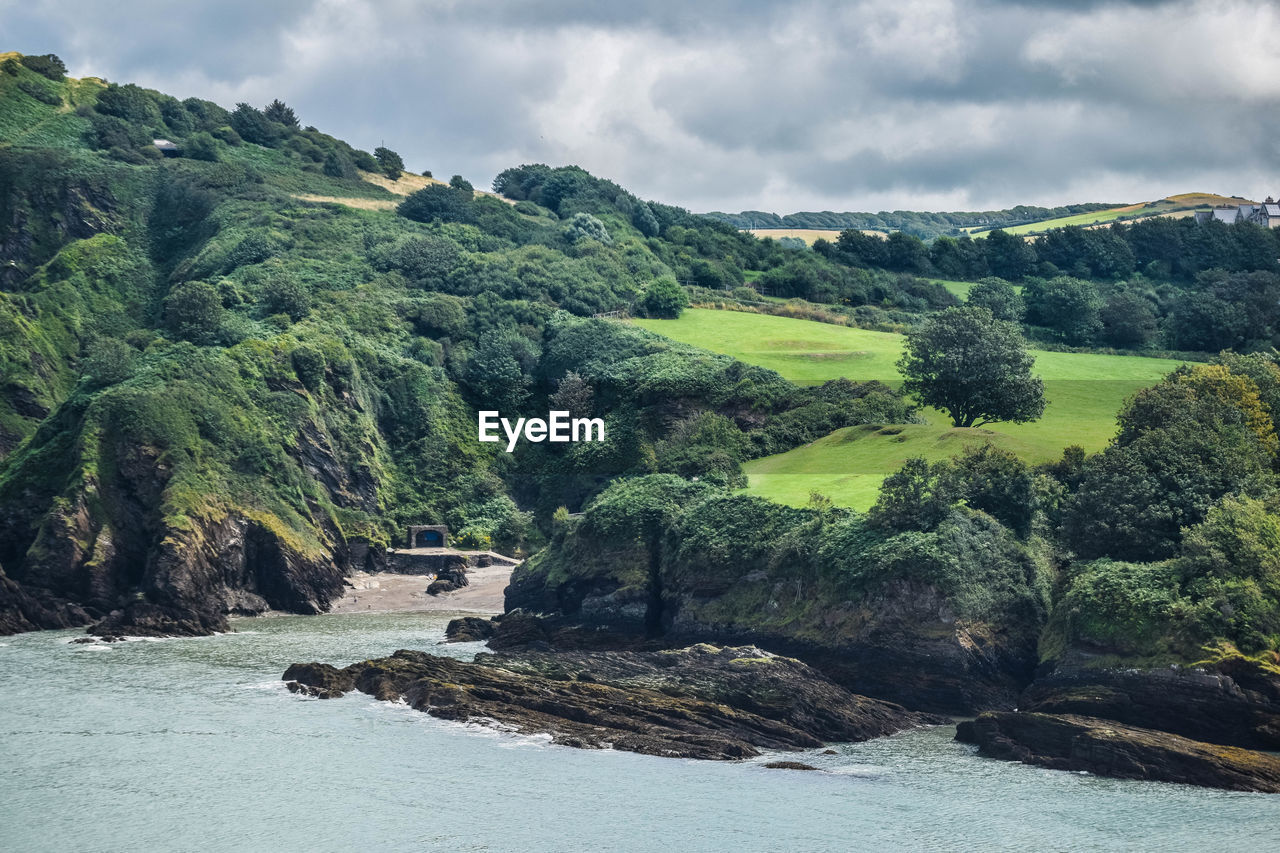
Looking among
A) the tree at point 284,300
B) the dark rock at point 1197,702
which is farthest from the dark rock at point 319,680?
the tree at point 284,300

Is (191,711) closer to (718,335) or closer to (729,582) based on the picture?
(729,582)

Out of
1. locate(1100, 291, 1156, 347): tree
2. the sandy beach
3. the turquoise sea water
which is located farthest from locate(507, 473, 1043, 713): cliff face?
locate(1100, 291, 1156, 347): tree

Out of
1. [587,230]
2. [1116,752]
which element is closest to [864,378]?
[587,230]

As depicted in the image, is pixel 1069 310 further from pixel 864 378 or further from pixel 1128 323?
pixel 864 378

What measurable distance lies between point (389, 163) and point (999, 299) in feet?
228

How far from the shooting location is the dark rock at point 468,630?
7331 cm

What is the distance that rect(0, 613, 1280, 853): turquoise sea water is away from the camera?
4222 centimetres

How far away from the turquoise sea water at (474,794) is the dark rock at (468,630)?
50.9 ft

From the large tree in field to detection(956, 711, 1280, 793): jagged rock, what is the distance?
35.5 metres

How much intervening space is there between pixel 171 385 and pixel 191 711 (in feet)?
121

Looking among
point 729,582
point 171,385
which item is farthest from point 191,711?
point 171,385

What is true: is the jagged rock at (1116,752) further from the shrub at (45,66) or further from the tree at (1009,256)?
the shrub at (45,66)

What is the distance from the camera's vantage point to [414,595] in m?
88.7

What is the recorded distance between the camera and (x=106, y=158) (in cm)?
14488
